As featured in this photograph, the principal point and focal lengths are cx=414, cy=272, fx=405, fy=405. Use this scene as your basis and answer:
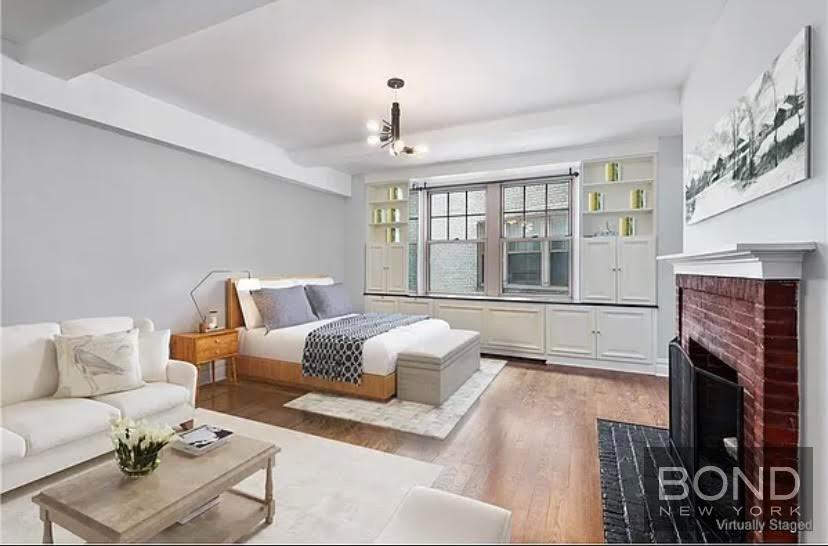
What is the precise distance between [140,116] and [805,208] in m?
4.62

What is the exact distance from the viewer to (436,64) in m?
3.14

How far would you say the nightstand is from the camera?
155 inches

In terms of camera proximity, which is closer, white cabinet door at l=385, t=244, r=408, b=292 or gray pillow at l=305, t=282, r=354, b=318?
gray pillow at l=305, t=282, r=354, b=318

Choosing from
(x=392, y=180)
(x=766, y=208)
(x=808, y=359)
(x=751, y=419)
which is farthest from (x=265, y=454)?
(x=392, y=180)

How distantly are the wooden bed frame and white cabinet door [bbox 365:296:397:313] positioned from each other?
2155 millimetres

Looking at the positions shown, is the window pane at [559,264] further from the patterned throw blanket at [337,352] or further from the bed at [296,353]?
the patterned throw blanket at [337,352]

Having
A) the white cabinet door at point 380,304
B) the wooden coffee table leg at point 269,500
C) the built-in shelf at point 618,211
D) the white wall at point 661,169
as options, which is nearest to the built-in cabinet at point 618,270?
the white wall at point 661,169

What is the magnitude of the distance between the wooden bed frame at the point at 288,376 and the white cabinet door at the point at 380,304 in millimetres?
2155

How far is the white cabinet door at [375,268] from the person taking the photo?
648 centimetres

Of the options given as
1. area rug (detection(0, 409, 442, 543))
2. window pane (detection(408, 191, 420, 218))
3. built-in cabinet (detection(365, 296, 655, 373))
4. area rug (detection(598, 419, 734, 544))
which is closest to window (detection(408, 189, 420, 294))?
window pane (detection(408, 191, 420, 218))

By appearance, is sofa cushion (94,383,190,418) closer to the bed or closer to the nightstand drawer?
the nightstand drawer

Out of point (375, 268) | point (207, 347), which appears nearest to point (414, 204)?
point (375, 268)

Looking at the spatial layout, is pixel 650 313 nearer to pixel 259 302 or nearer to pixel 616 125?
pixel 616 125

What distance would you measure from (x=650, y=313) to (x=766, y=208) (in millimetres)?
3263
